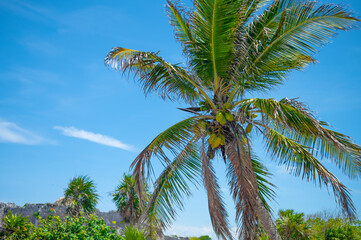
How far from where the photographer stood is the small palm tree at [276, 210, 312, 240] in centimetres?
1911

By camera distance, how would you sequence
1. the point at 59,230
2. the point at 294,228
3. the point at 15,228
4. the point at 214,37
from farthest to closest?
the point at 294,228, the point at 15,228, the point at 59,230, the point at 214,37

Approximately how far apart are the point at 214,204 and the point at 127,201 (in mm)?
13719

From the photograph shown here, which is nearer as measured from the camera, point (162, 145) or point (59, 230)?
point (162, 145)

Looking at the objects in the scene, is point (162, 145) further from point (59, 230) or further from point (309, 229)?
point (309, 229)

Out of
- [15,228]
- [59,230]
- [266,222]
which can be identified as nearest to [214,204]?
[266,222]

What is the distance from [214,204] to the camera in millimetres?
8406

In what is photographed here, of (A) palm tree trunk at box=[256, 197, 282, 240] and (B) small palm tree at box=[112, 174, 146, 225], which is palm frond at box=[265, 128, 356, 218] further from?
(B) small palm tree at box=[112, 174, 146, 225]

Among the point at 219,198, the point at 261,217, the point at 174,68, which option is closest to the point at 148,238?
the point at 219,198

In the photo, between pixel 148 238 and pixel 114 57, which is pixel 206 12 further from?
pixel 148 238

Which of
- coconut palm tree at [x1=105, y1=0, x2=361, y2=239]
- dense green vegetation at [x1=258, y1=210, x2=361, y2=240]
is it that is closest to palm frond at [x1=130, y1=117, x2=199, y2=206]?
coconut palm tree at [x1=105, y1=0, x2=361, y2=239]

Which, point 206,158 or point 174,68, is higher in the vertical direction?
point 174,68

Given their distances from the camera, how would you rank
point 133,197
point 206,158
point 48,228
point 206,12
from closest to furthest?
point 206,12
point 206,158
point 48,228
point 133,197

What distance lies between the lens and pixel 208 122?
29.2 ft

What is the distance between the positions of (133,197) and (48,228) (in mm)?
8176
